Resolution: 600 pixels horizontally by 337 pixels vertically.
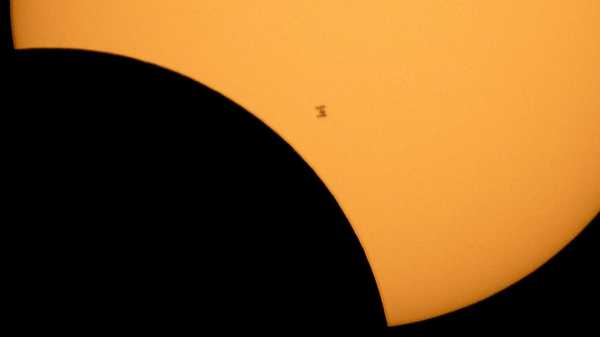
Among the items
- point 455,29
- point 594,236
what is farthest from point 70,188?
point 455,29

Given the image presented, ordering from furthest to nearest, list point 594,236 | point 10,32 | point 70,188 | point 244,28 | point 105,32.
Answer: point 244,28, point 105,32, point 594,236, point 10,32, point 70,188

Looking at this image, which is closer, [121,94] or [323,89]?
[121,94]

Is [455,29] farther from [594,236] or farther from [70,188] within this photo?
[70,188]

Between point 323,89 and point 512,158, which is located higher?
point 323,89

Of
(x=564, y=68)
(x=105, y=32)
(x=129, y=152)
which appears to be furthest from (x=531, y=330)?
(x=105, y=32)

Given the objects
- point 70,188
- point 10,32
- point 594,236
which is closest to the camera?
point 70,188

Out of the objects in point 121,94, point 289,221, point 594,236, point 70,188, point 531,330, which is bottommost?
point 531,330
